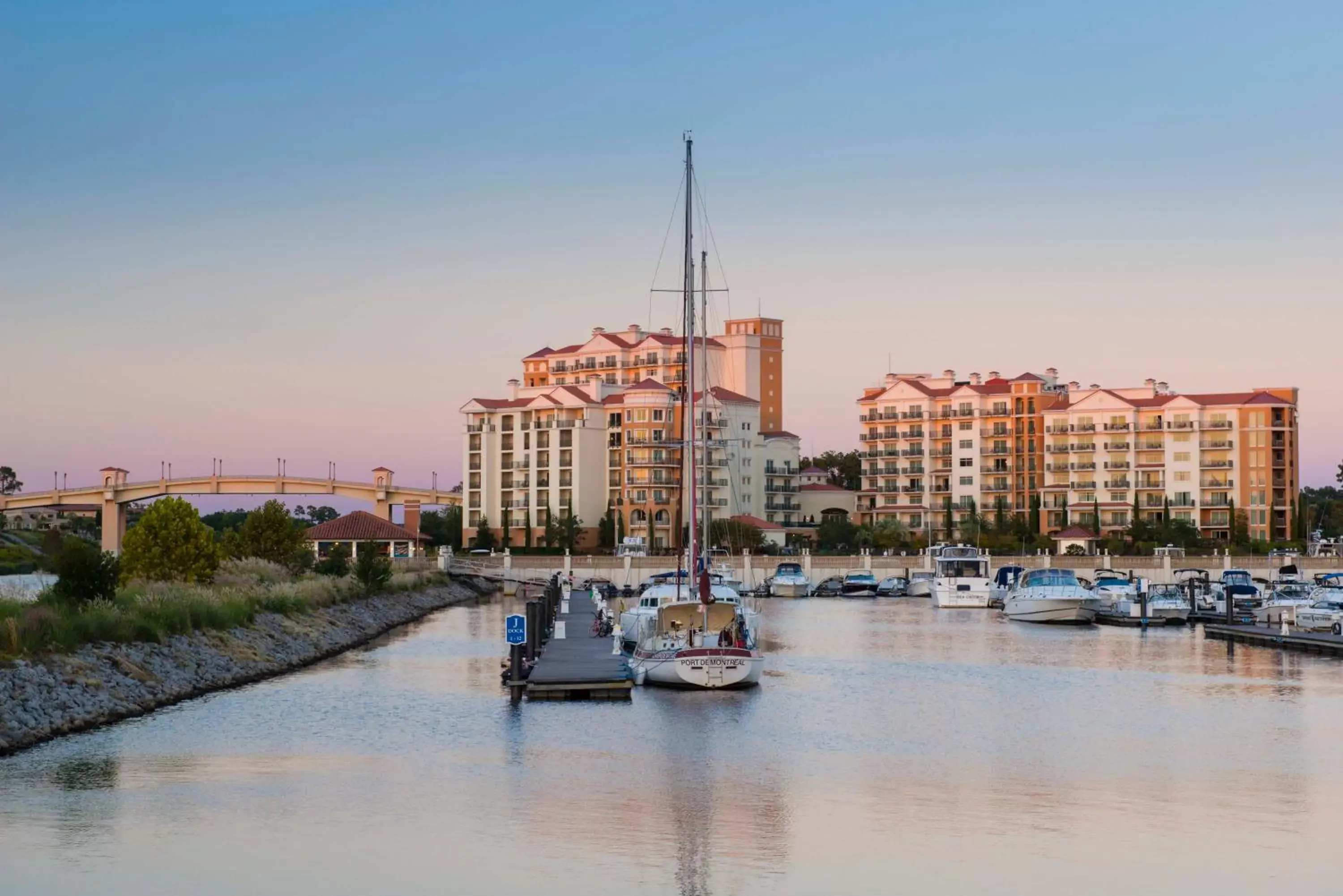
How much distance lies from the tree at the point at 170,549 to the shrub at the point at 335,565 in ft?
56.6

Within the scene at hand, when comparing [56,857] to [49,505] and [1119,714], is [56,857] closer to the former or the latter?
[1119,714]

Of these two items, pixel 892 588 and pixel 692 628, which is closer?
pixel 692 628

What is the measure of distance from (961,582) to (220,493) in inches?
3419

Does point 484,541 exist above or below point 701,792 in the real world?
above

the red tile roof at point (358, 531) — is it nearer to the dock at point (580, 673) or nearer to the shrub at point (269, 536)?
the shrub at point (269, 536)

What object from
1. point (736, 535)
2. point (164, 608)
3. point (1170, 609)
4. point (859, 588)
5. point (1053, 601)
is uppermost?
point (736, 535)

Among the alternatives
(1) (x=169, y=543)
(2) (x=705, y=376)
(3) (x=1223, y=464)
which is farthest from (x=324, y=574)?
(3) (x=1223, y=464)

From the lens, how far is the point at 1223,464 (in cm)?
14712

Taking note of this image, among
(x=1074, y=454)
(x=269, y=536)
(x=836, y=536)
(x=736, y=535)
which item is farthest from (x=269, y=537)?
(x=1074, y=454)

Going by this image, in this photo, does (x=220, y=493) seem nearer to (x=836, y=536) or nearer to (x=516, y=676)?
(x=836, y=536)

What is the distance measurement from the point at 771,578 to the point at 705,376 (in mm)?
69130

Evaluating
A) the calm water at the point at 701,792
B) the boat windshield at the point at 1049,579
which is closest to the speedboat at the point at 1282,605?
the boat windshield at the point at 1049,579

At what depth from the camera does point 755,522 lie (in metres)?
147

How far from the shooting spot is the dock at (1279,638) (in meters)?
56.1
